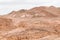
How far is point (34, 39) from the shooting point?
27953 mm

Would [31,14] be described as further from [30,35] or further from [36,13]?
[30,35]

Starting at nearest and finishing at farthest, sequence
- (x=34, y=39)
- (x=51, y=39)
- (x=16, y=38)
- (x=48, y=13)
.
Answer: (x=51, y=39) < (x=34, y=39) < (x=16, y=38) < (x=48, y=13)

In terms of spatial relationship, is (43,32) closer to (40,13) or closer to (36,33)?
(36,33)

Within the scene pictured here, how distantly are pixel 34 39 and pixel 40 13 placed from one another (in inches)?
1559

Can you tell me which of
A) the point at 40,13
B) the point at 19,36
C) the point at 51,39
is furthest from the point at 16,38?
the point at 40,13

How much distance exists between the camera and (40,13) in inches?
2645

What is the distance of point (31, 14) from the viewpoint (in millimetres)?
68188

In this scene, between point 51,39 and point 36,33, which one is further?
point 36,33

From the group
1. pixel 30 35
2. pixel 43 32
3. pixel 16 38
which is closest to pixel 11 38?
pixel 16 38

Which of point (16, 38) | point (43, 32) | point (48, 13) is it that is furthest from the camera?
point (48, 13)

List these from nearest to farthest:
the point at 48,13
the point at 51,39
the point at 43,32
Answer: the point at 51,39, the point at 43,32, the point at 48,13

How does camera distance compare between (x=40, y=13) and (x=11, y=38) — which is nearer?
(x=11, y=38)

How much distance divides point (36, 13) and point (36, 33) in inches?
1464

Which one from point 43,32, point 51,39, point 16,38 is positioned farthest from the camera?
point 43,32
